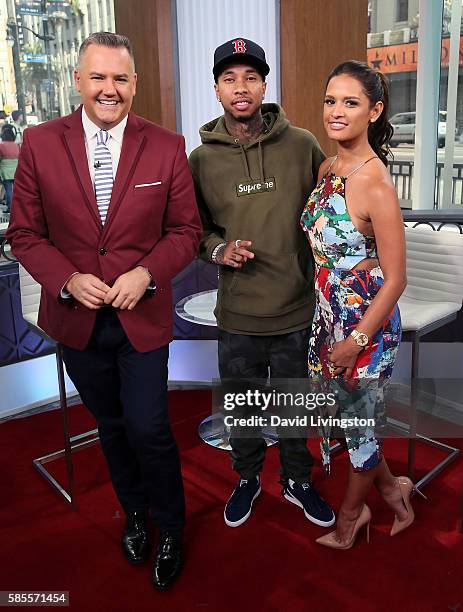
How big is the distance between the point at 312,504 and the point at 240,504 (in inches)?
10.2

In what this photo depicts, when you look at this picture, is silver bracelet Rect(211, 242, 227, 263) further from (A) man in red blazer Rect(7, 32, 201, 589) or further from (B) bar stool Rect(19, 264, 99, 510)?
(B) bar stool Rect(19, 264, 99, 510)

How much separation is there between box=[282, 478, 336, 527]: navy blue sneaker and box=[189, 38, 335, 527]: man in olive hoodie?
1.51 feet

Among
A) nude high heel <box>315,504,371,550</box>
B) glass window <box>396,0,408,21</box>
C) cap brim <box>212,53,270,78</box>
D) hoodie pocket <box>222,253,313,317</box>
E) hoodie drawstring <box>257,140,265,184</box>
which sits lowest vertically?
nude high heel <box>315,504,371,550</box>

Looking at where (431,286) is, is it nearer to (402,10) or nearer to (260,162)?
(260,162)

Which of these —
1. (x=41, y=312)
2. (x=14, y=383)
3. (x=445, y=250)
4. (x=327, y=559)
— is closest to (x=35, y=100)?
(x=14, y=383)

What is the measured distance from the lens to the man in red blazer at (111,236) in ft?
5.61

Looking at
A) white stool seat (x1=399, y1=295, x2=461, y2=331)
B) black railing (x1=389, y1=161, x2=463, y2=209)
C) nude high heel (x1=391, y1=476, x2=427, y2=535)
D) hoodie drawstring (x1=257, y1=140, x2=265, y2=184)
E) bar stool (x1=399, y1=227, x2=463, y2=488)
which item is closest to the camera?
hoodie drawstring (x1=257, y1=140, x2=265, y2=184)

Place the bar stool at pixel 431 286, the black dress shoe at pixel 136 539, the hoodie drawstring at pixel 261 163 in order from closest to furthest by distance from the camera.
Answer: the hoodie drawstring at pixel 261 163, the black dress shoe at pixel 136 539, the bar stool at pixel 431 286

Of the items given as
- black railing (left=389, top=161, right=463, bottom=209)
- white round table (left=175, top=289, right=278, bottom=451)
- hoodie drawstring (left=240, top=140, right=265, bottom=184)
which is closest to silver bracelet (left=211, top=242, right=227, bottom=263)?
hoodie drawstring (left=240, top=140, right=265, bottom=184)

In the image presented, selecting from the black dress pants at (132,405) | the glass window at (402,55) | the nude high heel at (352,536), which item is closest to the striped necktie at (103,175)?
the black dress pants at (132,405)

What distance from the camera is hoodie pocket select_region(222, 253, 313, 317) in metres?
2.02

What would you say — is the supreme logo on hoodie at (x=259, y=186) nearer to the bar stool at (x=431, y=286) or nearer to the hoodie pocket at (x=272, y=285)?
the hoodie pocket at (x=272, y=285)

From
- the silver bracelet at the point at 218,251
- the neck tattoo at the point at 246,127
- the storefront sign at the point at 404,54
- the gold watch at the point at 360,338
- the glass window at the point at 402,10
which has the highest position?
the glass window at the point at 402,10

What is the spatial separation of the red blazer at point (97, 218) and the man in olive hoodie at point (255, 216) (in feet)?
0.65
